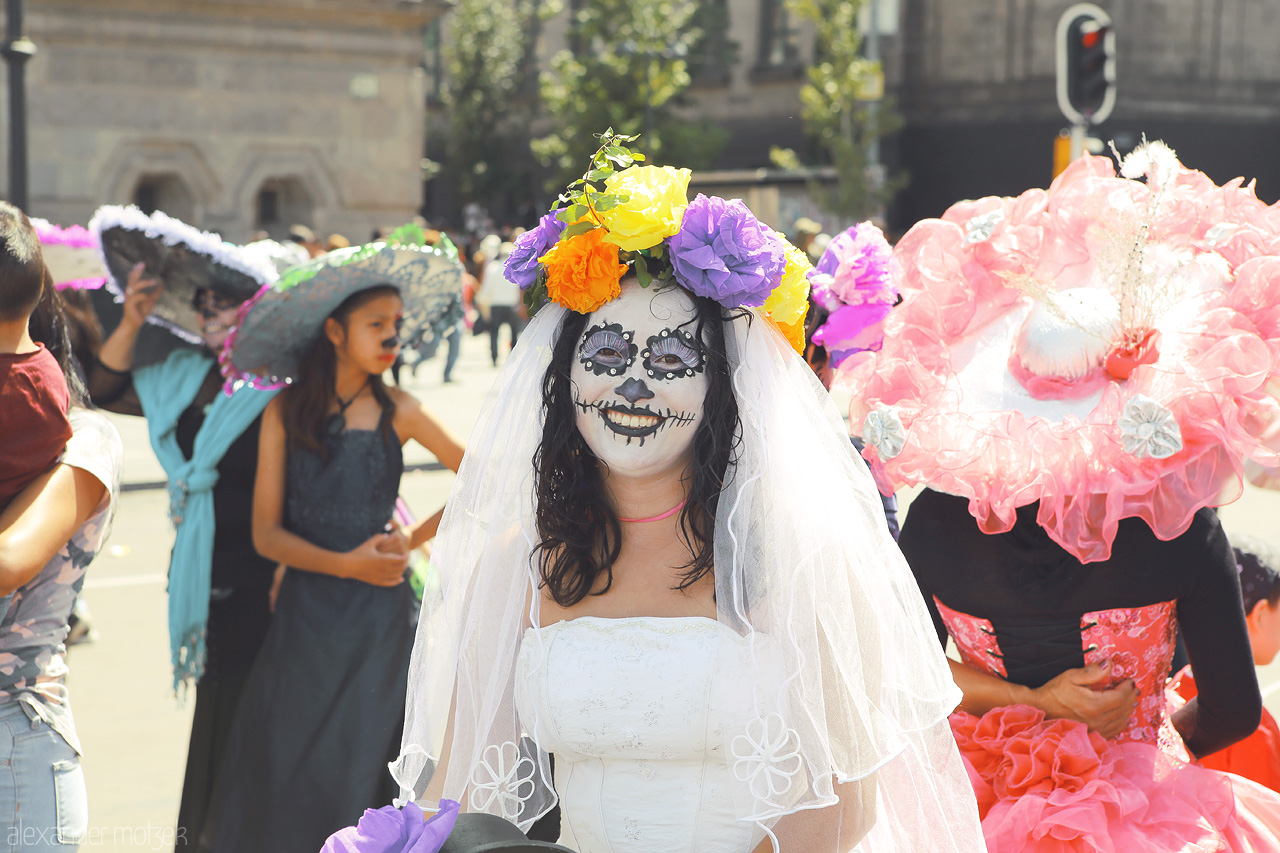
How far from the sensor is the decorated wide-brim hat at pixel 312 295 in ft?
13.1

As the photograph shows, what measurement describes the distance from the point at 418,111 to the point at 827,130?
34.8 ft

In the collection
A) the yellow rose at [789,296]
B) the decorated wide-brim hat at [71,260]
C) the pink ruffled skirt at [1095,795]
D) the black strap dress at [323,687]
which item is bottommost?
the black strap dress at [323,687]

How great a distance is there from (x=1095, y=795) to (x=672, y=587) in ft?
3.19

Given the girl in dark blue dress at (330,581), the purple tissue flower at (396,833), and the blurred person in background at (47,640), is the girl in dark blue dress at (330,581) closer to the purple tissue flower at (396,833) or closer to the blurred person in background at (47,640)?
the blurred person in background at (47,640)

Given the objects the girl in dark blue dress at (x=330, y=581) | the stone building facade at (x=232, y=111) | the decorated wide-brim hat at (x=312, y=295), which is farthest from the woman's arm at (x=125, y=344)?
the stone building facade at (x=232, y=111)

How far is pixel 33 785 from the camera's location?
2594 millimetres

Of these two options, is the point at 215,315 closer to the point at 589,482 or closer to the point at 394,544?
the point at 394,544

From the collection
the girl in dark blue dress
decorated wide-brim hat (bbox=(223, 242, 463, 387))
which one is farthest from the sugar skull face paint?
the girl in dark blue dress

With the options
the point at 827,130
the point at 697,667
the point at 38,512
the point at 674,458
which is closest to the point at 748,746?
the point at 697,667

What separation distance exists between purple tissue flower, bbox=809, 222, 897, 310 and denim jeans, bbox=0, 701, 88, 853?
2235mm

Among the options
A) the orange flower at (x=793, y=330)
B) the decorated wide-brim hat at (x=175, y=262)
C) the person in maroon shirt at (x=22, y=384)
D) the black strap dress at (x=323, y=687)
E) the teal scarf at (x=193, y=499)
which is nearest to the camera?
the orange flower at (x=793, y=330)

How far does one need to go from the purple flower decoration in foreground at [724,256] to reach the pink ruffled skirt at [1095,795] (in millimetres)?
1093

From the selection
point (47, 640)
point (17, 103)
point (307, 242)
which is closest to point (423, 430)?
point (47, 640)

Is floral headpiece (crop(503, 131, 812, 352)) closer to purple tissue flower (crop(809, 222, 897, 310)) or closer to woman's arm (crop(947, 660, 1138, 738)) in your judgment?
woman's arm (crop(947, 660, 1138, 738))
